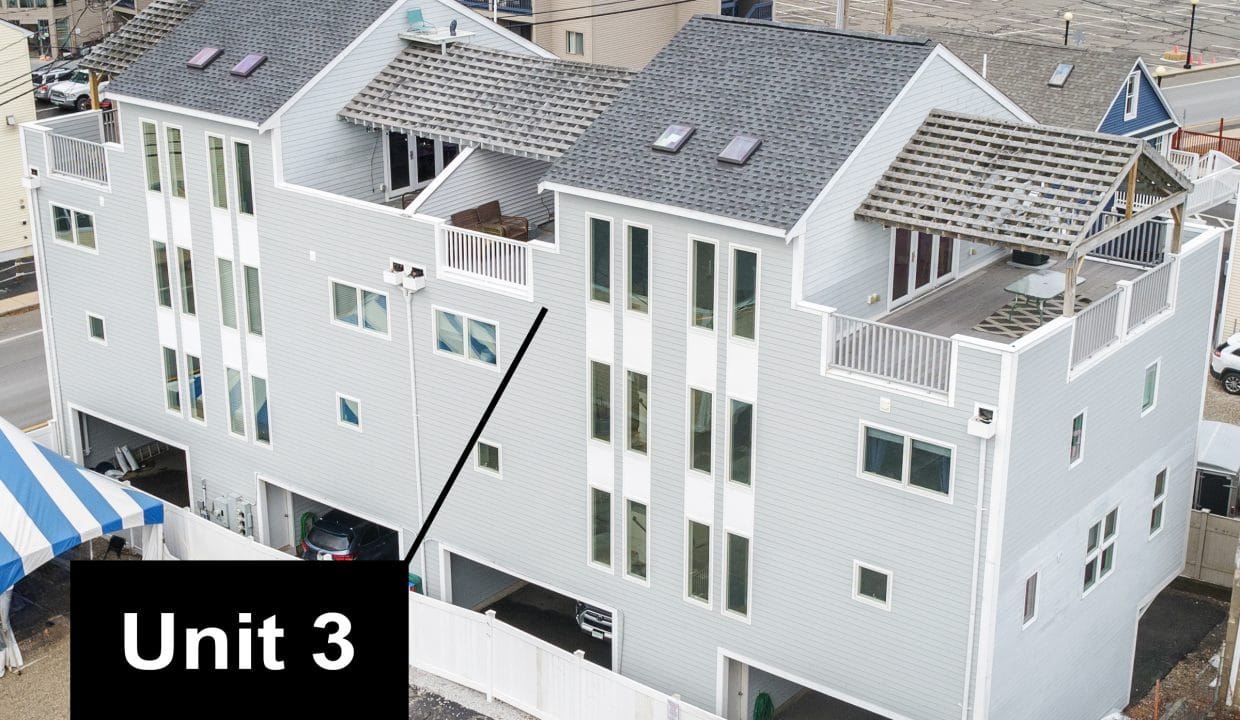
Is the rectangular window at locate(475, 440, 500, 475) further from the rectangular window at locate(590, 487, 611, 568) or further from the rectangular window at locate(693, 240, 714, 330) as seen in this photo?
the rectangular window at locate(693, 240, 714, 330)

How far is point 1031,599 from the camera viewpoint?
26.5 meters

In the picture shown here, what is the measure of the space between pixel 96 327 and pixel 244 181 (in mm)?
7727

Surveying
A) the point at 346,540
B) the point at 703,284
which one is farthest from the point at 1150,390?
the point at 346,540

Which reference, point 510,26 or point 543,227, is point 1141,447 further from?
point 510,26

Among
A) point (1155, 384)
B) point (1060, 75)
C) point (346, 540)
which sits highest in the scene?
point (1060, 75)

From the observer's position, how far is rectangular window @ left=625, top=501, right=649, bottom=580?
29344 mm

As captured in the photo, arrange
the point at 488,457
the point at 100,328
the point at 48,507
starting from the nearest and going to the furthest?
1. the point at 488,457
2. the point at 48,507
3. the point at 100,328

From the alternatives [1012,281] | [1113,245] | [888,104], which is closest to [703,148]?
[888,104]

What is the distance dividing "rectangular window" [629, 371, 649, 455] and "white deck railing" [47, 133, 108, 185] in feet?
51.1

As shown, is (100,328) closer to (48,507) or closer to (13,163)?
(48,507)

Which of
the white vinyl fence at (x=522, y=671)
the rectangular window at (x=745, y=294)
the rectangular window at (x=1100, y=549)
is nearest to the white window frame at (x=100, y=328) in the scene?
the white vinyl fence at (x=522, y=671)

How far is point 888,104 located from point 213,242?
639 inches

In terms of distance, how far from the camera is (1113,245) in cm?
3125

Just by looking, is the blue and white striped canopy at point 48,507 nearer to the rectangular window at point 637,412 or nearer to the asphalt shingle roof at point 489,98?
the asphalt shingle roof at point 489,98
